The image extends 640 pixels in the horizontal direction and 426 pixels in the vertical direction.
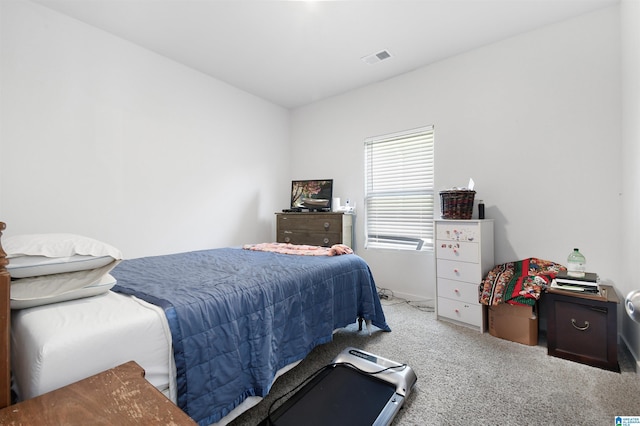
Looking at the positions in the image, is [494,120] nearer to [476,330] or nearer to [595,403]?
[476,330]

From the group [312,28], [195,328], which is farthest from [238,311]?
[312,28]

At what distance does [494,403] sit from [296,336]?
3.74 ft

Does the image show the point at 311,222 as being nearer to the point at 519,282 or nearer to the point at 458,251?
the point at 458,251

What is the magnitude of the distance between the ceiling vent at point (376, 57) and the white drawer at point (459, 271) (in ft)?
7.21

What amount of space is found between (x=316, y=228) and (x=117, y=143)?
2.25m

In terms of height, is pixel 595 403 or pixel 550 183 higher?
pixel 550 183

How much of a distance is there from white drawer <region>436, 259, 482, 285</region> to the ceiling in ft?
7.04

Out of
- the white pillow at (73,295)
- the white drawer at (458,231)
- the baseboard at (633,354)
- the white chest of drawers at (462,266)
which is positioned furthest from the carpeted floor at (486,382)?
the white pillow at (73,295)

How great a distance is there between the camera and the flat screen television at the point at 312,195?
3.76 m

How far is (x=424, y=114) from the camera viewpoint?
3.23 meters

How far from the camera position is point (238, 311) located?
1.30 meters

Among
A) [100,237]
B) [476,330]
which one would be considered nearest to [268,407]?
[476,330]

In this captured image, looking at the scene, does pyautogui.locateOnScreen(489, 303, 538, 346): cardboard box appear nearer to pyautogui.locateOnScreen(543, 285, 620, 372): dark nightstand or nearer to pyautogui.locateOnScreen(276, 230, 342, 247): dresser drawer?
pyautogui.locateOnScreen(543, 285, 620, 372): dark nightstand

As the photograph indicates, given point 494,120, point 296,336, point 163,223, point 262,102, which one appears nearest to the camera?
point 296,336
